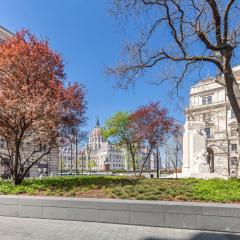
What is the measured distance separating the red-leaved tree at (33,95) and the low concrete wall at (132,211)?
16.6 feet

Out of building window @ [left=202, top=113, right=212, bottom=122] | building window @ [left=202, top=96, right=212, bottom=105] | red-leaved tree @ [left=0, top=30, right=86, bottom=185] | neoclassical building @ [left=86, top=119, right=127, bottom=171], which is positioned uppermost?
building window @ [left=202, top=96, right=212, bottom=105]

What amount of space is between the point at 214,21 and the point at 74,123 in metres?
8.88

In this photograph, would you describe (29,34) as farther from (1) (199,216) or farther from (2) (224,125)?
(2) (224,125)

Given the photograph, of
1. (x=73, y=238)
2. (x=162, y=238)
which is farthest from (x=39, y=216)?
(x=162, y=238)

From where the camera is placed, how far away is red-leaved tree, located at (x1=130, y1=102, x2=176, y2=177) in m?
36.9

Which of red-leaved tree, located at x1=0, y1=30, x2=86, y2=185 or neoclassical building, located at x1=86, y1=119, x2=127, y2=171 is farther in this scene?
neoclassical building, located at x1=86, y1=119, x2=127, y2=171

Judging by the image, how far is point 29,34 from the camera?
1794cm

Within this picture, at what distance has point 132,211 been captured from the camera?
1004cm

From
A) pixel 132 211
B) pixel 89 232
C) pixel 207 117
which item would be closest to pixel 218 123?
pixel 207 117

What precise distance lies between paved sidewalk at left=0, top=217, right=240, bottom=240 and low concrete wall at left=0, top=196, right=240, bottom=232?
0.84 ft

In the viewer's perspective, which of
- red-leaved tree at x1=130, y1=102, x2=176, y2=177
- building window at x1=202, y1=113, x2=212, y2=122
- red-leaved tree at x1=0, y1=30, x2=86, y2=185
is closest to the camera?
red-leaved tree at x1=0, y1=30, x2=86, y2=185

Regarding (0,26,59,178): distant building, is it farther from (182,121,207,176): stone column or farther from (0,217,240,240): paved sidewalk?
(0,217,240,240): paved sidewalk

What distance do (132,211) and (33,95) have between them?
8473 mm

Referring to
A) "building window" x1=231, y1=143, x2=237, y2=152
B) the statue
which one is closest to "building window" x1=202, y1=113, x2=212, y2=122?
"building window" x1=231, y1=143, x2=237, y2=152
